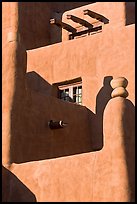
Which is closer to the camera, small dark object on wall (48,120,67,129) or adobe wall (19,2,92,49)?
small dark object on wall (48,120,67,129)

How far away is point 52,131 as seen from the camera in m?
17.1

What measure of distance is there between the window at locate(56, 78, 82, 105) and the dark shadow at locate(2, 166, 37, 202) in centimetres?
584

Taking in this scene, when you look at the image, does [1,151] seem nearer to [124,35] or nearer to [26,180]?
[26,180]

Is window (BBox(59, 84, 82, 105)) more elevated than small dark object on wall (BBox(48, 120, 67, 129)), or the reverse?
window (BBox(59, 84, 82, 105))

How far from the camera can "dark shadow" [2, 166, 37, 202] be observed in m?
14.6

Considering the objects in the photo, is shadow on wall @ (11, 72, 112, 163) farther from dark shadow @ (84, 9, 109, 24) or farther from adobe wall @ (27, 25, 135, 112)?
dark shadow @ (84, 9, 109, 24)

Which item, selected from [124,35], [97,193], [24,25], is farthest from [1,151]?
[24,25]

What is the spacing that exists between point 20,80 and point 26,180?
3008 millimetres

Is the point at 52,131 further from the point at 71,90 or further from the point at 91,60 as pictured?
the point at 91,60

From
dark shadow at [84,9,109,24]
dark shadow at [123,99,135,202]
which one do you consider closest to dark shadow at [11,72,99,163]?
dark shadow at [123,99,135,202]

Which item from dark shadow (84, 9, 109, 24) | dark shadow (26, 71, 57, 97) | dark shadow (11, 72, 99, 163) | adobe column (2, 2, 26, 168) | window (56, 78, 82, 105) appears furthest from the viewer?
dark shadow (84, 9, 109, 24)

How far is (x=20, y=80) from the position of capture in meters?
15.9

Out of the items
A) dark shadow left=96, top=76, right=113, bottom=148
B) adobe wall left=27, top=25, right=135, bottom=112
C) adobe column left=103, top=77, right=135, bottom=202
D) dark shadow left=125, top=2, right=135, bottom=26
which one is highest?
dark shadow left=125, top=2, right=135, bottom=26

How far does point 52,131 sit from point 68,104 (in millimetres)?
1565
